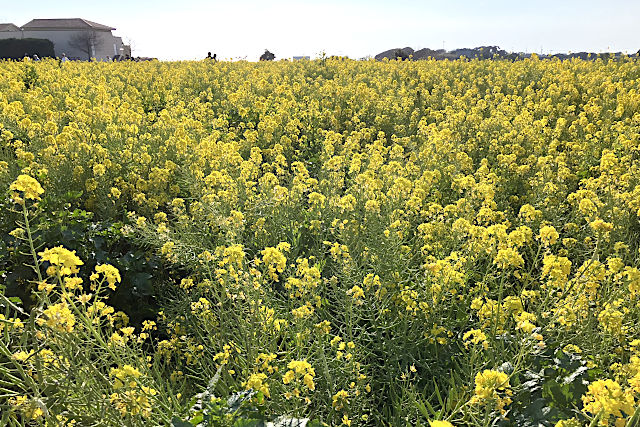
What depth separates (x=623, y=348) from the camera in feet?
8.77

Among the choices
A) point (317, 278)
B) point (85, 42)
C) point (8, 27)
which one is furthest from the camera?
point (8, 27)

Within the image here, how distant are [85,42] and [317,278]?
68.1m

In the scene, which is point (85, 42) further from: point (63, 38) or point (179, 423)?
point (179, 423)

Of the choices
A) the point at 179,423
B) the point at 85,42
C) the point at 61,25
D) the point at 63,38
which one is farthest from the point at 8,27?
the point at 179,423

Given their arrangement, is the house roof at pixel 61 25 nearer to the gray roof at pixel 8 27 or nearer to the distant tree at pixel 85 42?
the distant tree at pixel 85 42

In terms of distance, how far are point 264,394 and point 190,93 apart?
9.49 metres

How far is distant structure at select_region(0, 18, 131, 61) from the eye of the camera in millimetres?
59219

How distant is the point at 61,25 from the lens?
2432 inches

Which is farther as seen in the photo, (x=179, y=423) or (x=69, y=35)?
(x=69, y=35)

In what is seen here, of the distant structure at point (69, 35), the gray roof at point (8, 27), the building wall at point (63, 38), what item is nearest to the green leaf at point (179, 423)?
the distant structure at point (69, 35)

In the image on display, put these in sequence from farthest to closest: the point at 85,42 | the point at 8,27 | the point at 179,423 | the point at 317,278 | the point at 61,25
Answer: the point at 8,27 < the point at 61,25 < the point at 85,42 < the point at 317,278 < the point at 179,423

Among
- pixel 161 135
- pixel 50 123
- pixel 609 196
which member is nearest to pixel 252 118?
pixel 161 135

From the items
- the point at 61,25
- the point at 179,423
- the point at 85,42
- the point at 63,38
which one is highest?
the point at 61,25

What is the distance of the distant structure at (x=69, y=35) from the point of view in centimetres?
5922
